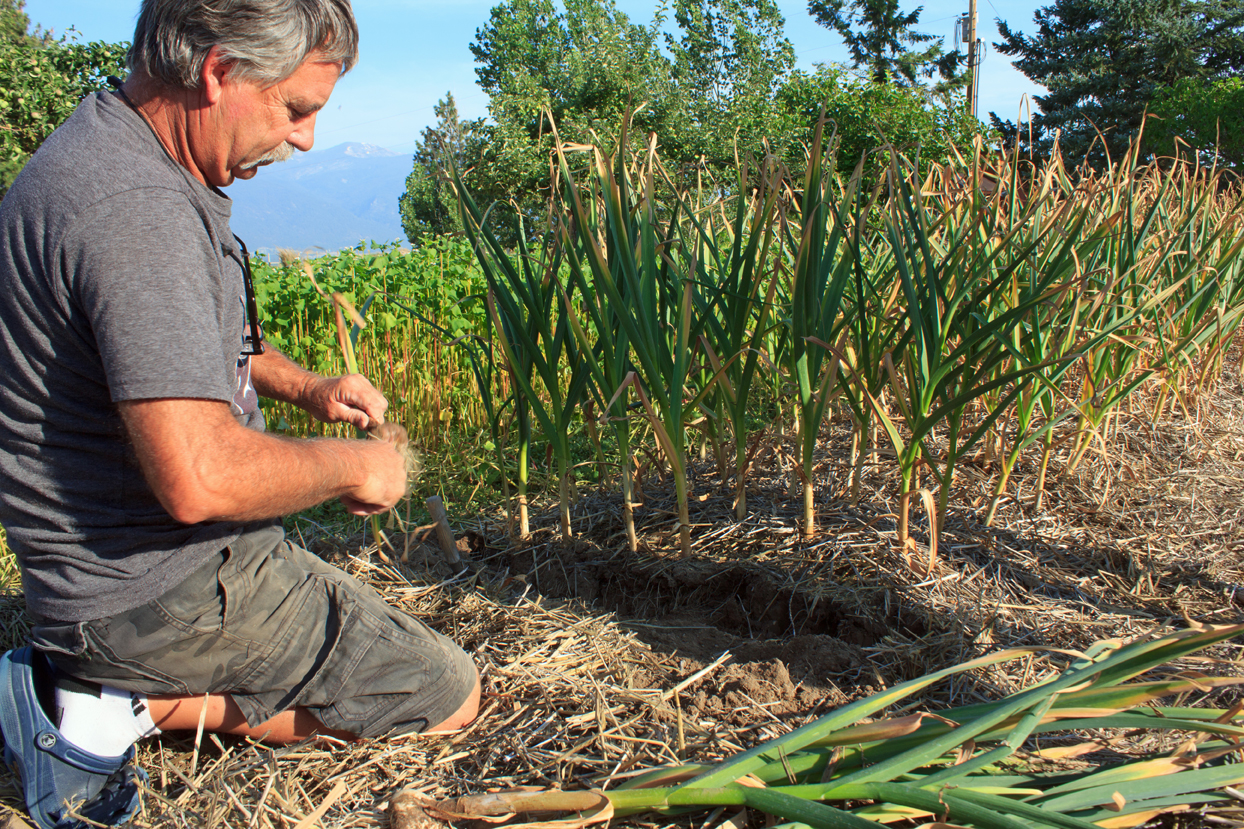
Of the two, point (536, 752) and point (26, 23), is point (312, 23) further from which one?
point (26, 23)

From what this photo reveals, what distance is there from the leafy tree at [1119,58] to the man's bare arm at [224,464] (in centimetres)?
2096

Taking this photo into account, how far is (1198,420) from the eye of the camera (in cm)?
282

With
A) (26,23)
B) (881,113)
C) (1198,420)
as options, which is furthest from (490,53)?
(1198,420)

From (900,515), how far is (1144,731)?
65 cm

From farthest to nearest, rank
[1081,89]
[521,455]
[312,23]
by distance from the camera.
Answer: [1081,89] → [521,455] → [312,23]

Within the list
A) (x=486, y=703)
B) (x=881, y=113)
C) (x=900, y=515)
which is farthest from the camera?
(x=881, y=113)

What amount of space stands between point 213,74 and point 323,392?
695 millimetres

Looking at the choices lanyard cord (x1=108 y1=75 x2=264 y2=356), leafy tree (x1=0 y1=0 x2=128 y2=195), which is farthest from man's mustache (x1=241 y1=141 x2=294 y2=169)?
leafy tree (x1=0 y1=0 x2=128 y2=195)

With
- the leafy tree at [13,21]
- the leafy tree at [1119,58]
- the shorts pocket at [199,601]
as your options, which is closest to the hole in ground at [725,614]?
the shorts pocket at [199,601]

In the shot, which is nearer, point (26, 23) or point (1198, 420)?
point (1198, 420)

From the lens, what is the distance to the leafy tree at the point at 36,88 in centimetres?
1074

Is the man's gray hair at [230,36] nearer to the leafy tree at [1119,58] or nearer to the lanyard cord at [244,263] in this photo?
the lanyard cord at [244,263]

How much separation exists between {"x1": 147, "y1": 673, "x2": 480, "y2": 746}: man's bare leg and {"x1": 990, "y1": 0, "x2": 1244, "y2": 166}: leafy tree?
20.9 meters

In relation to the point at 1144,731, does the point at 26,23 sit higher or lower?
higher
